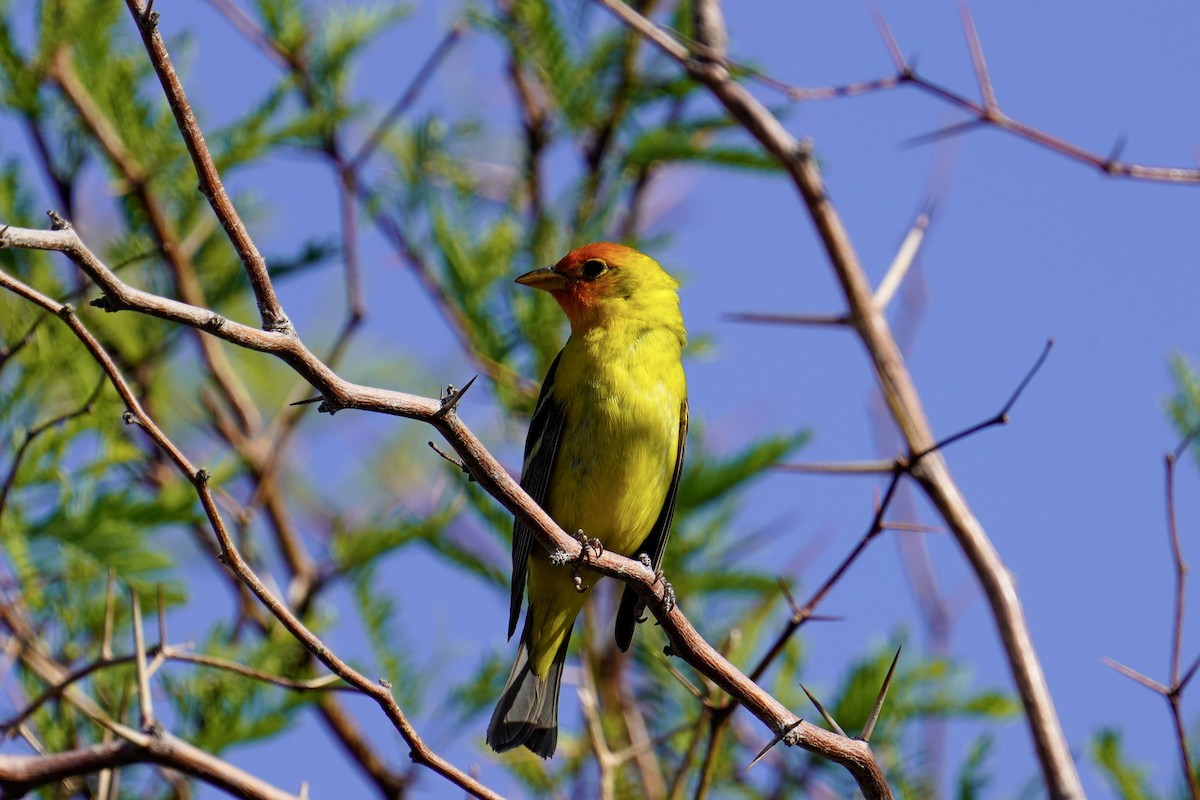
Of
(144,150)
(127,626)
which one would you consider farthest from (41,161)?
(127,626)

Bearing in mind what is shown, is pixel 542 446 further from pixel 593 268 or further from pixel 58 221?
pixel 58 221

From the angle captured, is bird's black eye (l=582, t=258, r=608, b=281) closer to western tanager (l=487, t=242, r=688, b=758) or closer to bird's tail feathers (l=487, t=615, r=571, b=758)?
western tanager (l=487, t=242, r=688, b=758)

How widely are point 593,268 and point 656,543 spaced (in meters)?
0.95

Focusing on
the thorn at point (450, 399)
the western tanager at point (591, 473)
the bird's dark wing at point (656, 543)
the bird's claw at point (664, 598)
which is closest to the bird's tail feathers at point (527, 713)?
the western tanager at point (591, 473)

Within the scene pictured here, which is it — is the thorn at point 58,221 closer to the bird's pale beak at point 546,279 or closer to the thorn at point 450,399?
the thorn at point 450,399

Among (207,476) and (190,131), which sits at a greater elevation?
(190,131)

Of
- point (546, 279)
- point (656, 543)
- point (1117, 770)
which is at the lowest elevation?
point (1117, 770)

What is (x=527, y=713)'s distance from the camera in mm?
4070

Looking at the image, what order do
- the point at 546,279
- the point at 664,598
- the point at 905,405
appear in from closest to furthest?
the point at 664,598 → the point at 905,405 → the point at 546,279

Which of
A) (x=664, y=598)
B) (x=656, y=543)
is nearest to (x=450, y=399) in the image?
(x=664, y=598)

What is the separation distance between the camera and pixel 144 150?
14.3 feet

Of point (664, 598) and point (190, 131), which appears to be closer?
point (190, 131)

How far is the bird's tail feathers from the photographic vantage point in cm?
397

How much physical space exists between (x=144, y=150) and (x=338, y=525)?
1.33 m
